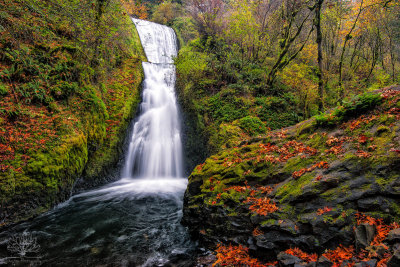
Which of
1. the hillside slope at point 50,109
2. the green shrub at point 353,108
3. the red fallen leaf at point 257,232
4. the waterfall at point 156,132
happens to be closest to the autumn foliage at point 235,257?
the red fallen leaf at point 257,232

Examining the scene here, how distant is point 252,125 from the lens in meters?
9.52

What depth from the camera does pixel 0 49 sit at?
5.87m

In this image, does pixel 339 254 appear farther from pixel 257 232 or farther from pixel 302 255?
pixel 257 232

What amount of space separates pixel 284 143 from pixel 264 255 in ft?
9.39

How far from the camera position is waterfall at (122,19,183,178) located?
9.94 m

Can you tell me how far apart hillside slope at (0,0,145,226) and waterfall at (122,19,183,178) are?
1.07 metres

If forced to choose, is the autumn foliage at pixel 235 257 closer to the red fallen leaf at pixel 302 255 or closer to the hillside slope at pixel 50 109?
the red fallen leaf at pixel 302 255

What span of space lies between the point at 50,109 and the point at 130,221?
14.6ft

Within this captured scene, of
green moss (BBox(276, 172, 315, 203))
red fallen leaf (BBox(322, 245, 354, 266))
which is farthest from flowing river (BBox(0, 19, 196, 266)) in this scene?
Answer: red fallen leaf (BBox(322, 245, 354, 266))

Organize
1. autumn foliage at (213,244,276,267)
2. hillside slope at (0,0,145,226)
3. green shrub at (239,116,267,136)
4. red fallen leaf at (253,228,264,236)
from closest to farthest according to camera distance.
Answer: autumn foliage at (213,244,276,267) < red fallen leaf at (253,228,264,236) < hillside slope at (0,0,145,226) < green shrub at (239,116,267,136)

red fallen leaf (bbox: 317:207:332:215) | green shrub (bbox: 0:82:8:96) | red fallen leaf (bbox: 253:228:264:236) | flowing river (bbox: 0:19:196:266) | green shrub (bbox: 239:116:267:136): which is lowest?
flowing river (bbox: 0:19:196:266)

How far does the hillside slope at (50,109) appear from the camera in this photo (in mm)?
4863

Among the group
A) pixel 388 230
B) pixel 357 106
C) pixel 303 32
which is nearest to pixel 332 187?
pixel 388 230

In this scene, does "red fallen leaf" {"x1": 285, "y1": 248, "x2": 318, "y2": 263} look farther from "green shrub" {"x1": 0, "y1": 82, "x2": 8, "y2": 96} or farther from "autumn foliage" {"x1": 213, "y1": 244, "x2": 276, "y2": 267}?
"green shrub" {"x1": 0, "y1": 82, "x2": 8, "y2": 96}
